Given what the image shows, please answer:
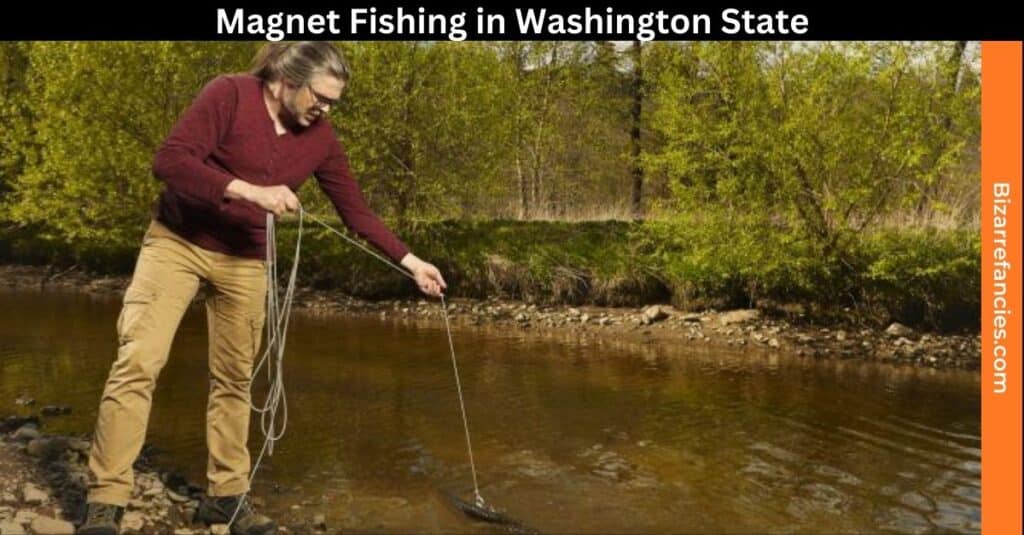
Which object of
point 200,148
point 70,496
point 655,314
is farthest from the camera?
point 655,314

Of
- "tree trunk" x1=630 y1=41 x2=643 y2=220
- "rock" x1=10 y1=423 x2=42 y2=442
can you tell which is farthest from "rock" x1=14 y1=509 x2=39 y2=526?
"tree trunk" x1=630 y1=41 x2=643 y2=220

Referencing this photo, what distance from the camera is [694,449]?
6.93m

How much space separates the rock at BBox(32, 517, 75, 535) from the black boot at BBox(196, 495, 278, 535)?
0.69m

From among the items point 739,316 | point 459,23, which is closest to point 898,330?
point 739,316

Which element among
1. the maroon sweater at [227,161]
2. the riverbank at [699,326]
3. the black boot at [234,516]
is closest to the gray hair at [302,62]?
the maroon sweater at [227,161]

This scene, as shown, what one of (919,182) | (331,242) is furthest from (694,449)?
(331,242)

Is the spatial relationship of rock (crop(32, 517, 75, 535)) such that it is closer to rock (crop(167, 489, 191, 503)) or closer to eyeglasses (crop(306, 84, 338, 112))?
rock (crop(167, 489, 191, 503))

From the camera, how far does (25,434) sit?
21.9 feet

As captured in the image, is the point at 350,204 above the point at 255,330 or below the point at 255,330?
above

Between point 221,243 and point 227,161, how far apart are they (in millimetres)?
443

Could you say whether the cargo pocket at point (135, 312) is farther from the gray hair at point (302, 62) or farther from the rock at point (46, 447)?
the rock at point (46, 447)

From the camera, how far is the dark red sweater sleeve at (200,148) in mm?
3816

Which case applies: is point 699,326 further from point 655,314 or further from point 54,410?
point 54,410

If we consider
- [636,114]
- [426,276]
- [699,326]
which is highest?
[636,114]
